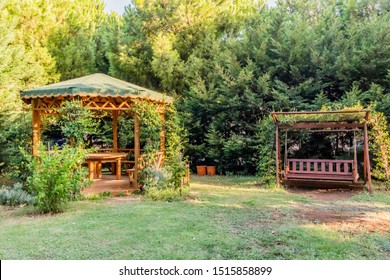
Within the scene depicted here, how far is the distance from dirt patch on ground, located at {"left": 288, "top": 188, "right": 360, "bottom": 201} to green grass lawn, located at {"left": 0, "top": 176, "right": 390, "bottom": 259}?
9.8 inches

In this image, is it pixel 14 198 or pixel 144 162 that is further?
pixel 144 162

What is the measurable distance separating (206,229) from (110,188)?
12.5 ft

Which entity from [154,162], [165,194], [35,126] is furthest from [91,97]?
[165,194]

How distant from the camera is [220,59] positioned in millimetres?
11148

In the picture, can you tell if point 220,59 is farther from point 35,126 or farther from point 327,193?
point 35,126

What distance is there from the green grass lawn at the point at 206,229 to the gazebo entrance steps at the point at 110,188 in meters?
0.55

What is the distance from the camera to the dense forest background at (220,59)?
30.8ft

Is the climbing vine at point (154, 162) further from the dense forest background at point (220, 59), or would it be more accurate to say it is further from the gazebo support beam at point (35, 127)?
the dense forest background at point (220, 59)

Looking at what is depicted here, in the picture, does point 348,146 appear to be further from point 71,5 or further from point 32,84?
point 71,5

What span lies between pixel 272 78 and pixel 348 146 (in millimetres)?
3177

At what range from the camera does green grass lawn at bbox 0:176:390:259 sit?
3.81m

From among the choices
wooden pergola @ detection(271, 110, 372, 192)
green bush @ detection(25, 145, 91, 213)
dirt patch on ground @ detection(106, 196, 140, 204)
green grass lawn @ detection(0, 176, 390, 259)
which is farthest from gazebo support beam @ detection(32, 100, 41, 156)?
wooden pergola @ detection(271, 110, 372, 192)

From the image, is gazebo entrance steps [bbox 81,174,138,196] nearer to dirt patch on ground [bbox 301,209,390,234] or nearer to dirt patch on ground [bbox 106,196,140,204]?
dirt patch on ground [bbox 106,196,140,204]

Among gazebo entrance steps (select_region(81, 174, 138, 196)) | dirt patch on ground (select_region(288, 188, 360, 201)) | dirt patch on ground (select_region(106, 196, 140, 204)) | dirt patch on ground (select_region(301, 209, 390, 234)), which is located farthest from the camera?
gazebo entrance steps (select_region(81, 174, 138, 196))
